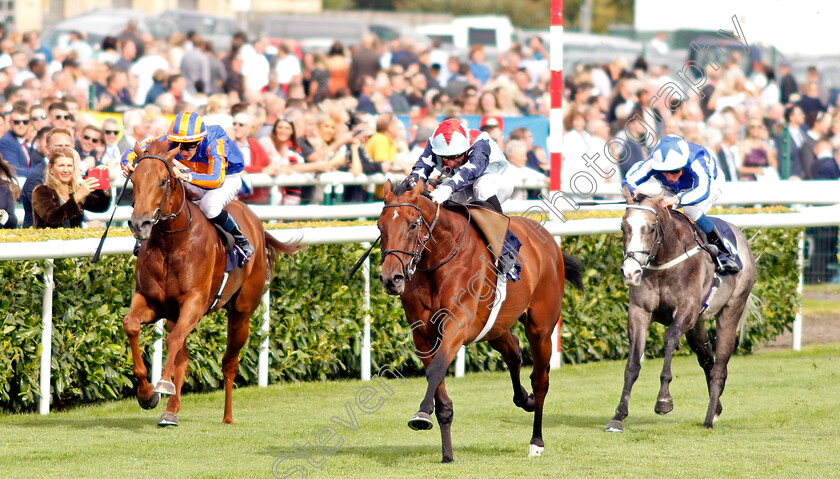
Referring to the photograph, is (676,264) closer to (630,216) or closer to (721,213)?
(630,216)

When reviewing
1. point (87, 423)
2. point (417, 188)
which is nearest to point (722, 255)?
point (417, 188)

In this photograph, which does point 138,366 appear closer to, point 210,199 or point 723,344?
point 210,199

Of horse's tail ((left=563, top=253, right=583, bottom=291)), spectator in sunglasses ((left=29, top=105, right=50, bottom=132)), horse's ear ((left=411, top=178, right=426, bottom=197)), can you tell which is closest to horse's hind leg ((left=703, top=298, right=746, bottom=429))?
horse's tail ((left=563, top=253, right=583, bottom=291))

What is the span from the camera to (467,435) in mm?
6777

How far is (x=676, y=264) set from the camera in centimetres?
723

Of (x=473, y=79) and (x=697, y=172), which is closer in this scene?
(x=697, y=172)

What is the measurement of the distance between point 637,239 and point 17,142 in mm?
4845

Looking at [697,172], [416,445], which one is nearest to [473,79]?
[697,172]

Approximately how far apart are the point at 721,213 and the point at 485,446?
14.7ft

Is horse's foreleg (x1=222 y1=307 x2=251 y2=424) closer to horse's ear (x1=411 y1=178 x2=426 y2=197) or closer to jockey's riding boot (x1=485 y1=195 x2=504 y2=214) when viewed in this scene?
jockey's riding boot (x1=485 y1=195 x2=504 y2=214)

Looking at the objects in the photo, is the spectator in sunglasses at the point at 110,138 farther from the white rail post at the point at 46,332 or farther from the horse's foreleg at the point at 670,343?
the horse's foreleg at the point at 670,343

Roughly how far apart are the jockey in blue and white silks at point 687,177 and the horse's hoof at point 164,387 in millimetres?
2741

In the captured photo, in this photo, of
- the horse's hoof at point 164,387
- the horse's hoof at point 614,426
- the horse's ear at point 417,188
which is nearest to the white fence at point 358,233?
the horse's hoof at point 164,387

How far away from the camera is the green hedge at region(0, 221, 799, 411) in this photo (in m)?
6.97
